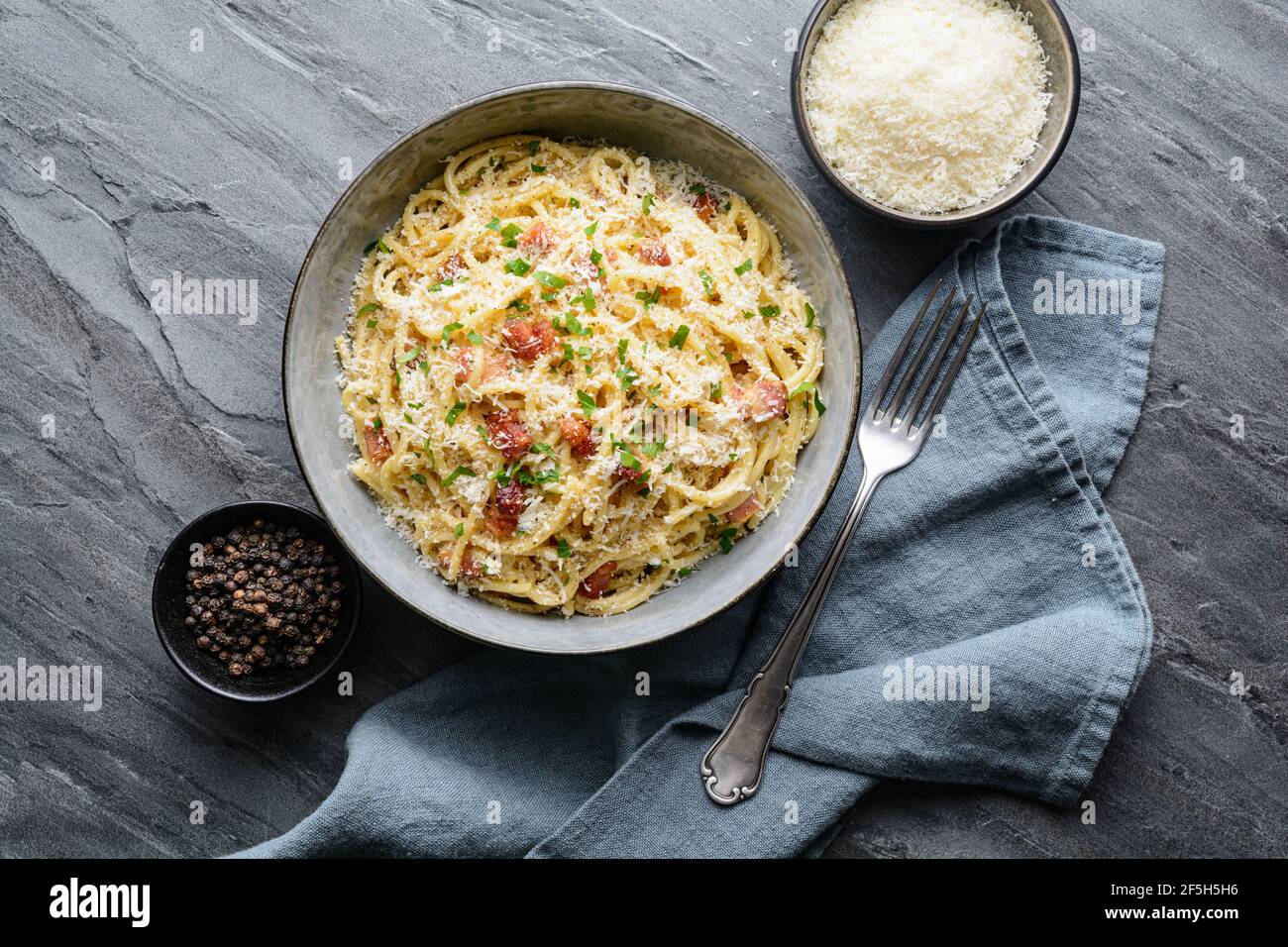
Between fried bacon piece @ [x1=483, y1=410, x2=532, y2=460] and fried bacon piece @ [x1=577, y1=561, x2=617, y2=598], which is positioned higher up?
fried bacon piece @ [x1=483, y1=410, x2=532, y2=460]

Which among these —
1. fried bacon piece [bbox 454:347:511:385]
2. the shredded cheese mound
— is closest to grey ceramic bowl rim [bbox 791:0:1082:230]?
the shredded cheese mound

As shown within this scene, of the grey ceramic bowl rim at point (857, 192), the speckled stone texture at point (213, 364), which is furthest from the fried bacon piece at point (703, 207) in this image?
the speckled stone texture at point (213, 364)

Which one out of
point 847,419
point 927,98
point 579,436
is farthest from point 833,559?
point 927,98

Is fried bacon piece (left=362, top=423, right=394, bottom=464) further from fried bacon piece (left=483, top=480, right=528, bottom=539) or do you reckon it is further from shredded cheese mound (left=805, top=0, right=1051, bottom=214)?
shredded cheese mound (left=805, top=0, right=1051, bottom=214)

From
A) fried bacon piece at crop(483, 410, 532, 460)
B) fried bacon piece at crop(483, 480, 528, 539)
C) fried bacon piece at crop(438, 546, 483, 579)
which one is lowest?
fried bacon piece at crop(438, 546, 483, 579)

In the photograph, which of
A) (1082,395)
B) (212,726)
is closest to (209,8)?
(212,726)

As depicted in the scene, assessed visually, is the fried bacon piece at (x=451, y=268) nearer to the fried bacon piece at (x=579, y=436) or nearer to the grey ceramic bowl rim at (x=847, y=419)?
the grey ceramic bowl rim at (x=847, y=419)
